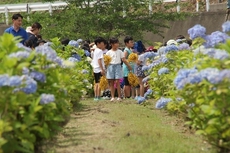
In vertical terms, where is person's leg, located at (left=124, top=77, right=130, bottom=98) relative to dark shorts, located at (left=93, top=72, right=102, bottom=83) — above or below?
below

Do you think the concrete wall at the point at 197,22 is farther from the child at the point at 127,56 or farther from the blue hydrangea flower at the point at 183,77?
the blue hydrangea flower at the point at 183,77

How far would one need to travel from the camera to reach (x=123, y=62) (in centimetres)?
1512

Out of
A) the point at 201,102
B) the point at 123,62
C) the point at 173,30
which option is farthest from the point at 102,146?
the point at 173,30

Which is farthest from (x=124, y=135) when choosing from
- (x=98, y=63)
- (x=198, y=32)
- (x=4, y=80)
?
(x=98, y=63)

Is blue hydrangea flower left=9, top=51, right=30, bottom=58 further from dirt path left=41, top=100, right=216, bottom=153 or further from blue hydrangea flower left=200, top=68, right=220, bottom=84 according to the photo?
blue hydrangea flower left=200, top=68, right=220, bottom=84

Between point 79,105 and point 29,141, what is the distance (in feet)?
21.2

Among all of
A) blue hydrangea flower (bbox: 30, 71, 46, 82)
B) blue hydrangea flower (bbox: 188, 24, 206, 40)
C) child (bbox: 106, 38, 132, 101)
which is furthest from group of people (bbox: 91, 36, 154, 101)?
blue hydrangea flower (bbox: 30, 71, 46, 82)

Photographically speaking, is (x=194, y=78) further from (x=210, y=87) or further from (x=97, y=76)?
(x=97, y=76)

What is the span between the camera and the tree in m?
20.5

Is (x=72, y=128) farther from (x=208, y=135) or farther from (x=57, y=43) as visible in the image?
(x=57, y=43)

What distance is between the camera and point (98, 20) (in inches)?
824

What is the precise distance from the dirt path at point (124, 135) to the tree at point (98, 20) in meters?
9.29

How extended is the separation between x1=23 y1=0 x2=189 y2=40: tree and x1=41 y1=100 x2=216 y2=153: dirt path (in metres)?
9.29

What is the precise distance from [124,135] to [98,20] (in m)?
13.0
